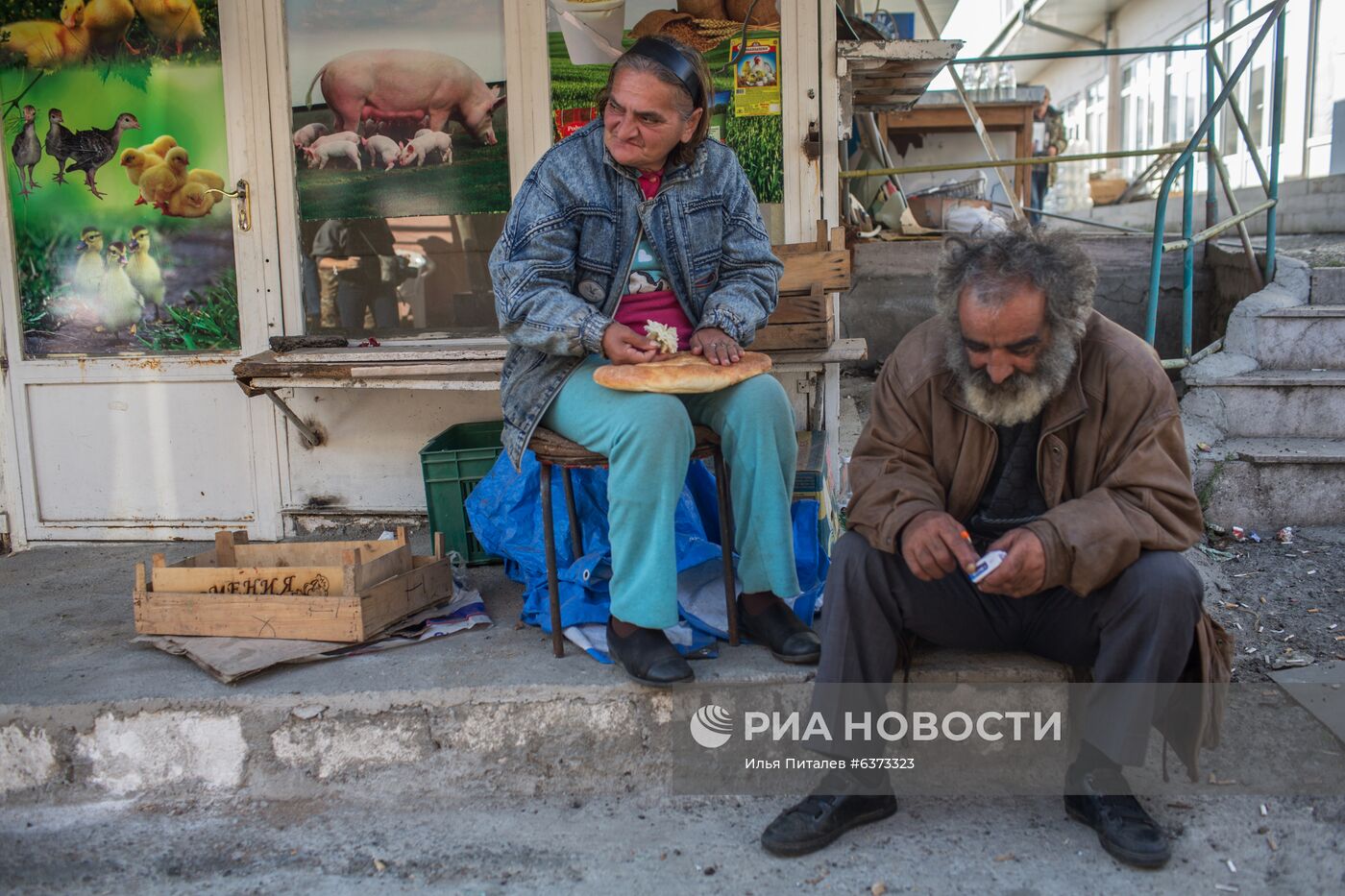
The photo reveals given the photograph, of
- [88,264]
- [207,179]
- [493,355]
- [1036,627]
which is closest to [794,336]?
[493,355]

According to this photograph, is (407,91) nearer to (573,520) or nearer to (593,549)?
(573,520)

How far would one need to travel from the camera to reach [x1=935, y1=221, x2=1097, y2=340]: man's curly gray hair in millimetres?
2285

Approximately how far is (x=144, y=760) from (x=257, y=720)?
325 millimetres

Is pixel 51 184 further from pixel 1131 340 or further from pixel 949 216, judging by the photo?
pixel 949 216

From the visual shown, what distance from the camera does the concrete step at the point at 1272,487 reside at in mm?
4379

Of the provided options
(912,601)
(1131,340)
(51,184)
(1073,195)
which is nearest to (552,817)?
(912,601)

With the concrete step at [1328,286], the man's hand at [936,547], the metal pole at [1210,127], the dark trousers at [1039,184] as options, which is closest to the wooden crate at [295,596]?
the man's hand at [936,547]

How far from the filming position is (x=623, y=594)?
2.72m

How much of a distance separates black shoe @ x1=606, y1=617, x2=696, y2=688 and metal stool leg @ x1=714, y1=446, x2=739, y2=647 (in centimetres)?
21

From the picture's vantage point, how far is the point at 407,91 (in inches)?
159

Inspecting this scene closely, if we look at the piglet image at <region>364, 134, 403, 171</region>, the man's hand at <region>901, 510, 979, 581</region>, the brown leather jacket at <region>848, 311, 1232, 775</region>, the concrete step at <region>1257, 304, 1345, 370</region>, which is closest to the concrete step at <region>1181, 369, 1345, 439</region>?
the concrete step at <region>1257, 304, 1345, 370</region>

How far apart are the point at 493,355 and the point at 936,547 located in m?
2.10

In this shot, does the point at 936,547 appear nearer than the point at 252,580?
Yes

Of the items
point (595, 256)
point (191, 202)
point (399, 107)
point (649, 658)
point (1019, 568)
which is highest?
point (399, 107)
